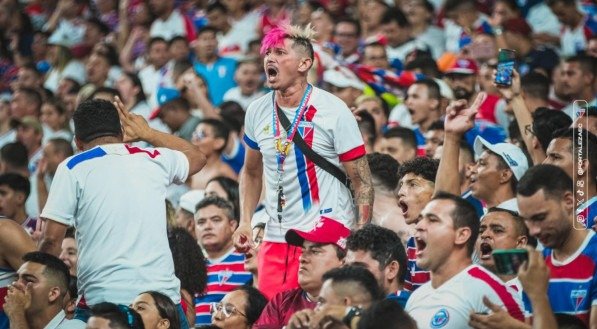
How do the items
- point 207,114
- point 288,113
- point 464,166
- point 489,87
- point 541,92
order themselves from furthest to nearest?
1. point 207,114
2. point 489,87
3. point 541,92
4. point 464,166
5. point 288,113

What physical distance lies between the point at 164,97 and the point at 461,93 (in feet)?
12.0

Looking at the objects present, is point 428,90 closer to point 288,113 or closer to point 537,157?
point 537,157

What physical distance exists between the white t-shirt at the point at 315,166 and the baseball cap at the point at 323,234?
127 mm

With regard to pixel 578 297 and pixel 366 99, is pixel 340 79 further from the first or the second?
pixel 578 297

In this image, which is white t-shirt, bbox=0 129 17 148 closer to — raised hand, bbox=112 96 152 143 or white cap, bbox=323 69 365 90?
white cap, bbox=323 69 365 90

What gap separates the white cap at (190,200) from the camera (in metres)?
10.9

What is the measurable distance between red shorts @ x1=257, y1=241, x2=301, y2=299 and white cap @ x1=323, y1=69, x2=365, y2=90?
444 cm

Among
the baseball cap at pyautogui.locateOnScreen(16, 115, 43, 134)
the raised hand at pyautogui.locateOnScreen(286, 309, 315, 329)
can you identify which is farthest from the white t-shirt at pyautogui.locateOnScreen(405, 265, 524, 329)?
the baseball cap at pyautogui.locateOnScreen(16, 115, 43, 134)

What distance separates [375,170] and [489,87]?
3143mm

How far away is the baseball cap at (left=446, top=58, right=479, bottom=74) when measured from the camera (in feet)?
41.3

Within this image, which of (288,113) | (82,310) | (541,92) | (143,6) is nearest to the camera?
(82,310)

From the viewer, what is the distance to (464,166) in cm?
976

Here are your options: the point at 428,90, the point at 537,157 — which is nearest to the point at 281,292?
the point at 537,157

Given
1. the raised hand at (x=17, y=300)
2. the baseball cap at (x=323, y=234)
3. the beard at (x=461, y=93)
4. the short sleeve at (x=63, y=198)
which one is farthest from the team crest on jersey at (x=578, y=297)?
the beard at (x=461, y=93)
